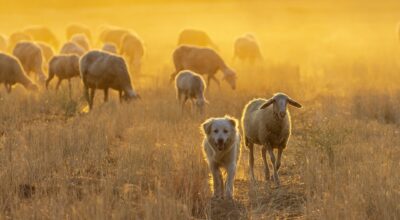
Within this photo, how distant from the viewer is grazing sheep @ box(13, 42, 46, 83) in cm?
2133

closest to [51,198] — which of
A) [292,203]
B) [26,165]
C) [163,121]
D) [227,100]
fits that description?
[26,165]

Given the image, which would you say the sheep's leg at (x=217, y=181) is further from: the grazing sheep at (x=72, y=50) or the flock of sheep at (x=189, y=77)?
the grazing sheep at (x=72, y=50)

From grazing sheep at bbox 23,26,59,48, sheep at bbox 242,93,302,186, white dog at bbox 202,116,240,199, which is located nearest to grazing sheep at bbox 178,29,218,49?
grazing sheep at bbox 23,26,59,48

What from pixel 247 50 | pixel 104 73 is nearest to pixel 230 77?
pixel 104 73

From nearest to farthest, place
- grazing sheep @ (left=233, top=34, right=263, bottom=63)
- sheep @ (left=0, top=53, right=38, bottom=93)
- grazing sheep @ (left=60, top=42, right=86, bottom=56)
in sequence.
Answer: sheep @ (left=0, top=53, right=38, bottom=93) → grazing sheep @ (left=60, top=42, right=86, bottom=56) → grazing sheep @ (left=233, top=34, right=263, bottom=63)

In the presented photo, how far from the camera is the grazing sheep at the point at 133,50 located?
25.8 m

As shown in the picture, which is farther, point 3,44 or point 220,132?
point 3,44

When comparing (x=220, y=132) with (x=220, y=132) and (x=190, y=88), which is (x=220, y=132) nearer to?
(x=220, y=132)

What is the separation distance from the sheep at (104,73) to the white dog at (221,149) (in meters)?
7.32

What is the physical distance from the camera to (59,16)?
70.0m

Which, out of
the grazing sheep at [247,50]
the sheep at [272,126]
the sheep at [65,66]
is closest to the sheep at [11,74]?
the sheep at [65,66]

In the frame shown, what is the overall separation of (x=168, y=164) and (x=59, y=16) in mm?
62758

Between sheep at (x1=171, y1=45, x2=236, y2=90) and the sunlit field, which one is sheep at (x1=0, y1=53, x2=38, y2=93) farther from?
sheep at (x1=171, y1=45, x2=236, y2=90)

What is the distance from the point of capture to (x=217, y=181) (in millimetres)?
9078
